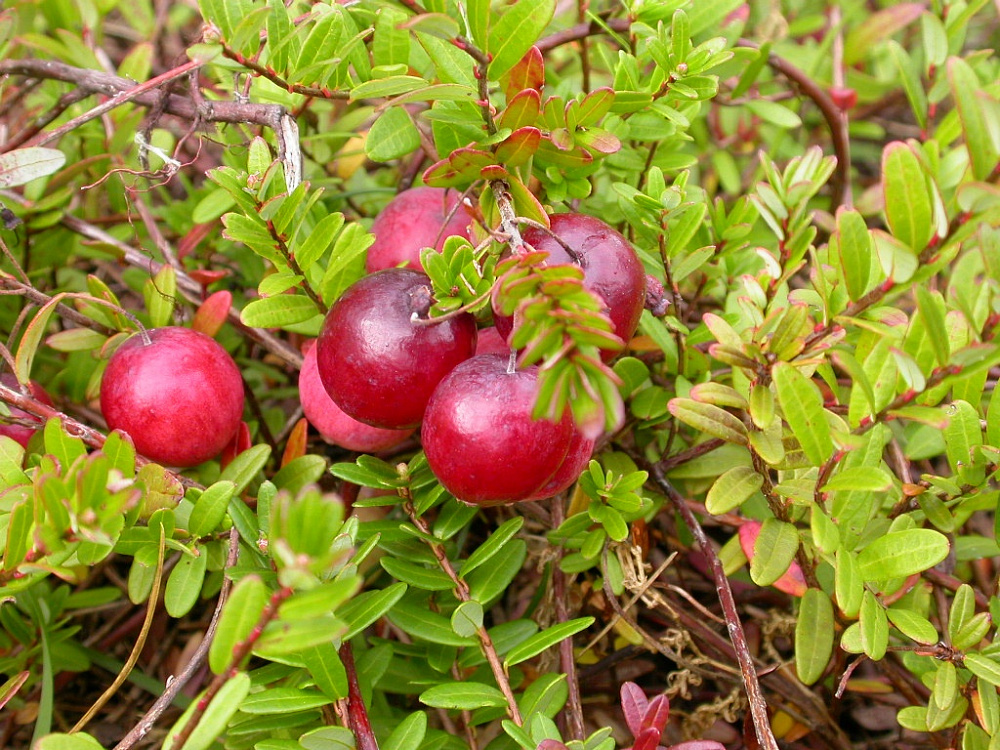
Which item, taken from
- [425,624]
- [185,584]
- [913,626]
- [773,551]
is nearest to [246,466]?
[185,584]

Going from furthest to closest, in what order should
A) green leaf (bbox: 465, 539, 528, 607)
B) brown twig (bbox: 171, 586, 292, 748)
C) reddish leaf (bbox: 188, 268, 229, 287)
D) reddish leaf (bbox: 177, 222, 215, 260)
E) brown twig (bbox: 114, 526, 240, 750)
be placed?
reddish leaf (bbox: 177, 222, 215, 260)
reddish leaf (bbox: 188, 268, 229, 287)
green leaf (bbox: 465, 539, 528, 607)
brown twig (bbox: 114, 526, 240, 750)
brown twig (bbox: 171, 586, 292, 748)

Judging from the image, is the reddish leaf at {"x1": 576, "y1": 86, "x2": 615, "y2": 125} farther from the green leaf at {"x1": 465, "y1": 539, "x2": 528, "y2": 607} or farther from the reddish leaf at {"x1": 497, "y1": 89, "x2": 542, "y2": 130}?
the green leaf at {"x1": 465, "y1": 539, "x2": 528, "y2": 607}

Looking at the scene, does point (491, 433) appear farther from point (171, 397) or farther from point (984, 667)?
point (984, 667)

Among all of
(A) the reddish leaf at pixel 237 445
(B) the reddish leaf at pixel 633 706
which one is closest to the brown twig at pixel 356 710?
(B) the reddish leaf at pixel 633 706

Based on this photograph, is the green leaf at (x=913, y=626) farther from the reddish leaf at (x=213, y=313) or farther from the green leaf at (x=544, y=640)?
the reddish leaf at (x=213, y=313)

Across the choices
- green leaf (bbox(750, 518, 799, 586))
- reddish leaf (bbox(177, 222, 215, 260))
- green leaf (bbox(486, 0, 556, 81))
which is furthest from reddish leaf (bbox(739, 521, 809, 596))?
reddish leaf (bbox(177, 222, 215, 260))

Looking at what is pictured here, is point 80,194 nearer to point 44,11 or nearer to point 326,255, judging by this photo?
point 44,11
